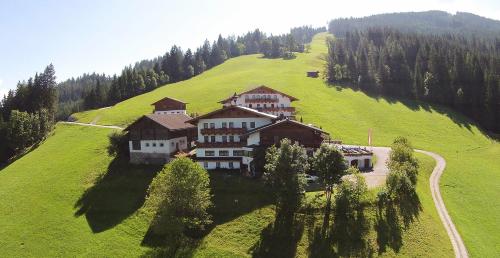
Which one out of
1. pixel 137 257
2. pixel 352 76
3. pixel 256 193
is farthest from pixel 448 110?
pixel 137 257

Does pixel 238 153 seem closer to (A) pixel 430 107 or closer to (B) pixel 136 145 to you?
(B) pixel 136 145

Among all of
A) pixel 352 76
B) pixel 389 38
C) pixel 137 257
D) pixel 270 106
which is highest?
pixel 389 38

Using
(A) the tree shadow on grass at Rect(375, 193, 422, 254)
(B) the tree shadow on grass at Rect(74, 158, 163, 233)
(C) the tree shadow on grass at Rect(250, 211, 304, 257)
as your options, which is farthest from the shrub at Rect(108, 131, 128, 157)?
(A) the tree shadow on grass at Rect(375, 193, 422, 254)

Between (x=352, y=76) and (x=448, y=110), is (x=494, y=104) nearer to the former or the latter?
(x=448, y=110)

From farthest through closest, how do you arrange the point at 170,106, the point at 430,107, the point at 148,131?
the point at 430,107 → the point at 170,106 → the point at 148,131

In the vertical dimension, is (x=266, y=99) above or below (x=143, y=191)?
above

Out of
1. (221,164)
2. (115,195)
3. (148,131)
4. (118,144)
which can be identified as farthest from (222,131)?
(118,144)

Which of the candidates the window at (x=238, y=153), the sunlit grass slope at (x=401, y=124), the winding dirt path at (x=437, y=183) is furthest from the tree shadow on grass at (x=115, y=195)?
the sunlit grass slope at (x=401, y=124)

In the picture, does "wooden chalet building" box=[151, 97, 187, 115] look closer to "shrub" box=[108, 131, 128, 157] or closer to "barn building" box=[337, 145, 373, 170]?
"shrub" box=[108, 131, 128, 157]
